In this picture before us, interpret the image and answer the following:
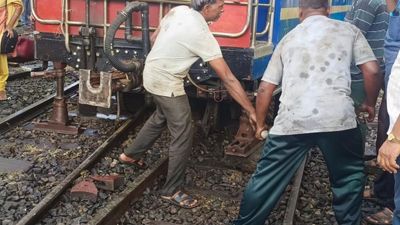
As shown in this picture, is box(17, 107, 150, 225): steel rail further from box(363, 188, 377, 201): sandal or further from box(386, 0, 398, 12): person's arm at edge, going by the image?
box(386, 0, 398, 12): person's arm at edge

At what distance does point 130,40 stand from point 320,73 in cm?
255

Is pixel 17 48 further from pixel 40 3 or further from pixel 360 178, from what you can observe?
pixel 360 178

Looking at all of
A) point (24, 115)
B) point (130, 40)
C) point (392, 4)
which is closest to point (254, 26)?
point (130, 40)

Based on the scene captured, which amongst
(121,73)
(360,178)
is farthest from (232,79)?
(121,73)

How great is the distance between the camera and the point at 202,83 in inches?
221

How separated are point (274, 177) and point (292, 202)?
96cm

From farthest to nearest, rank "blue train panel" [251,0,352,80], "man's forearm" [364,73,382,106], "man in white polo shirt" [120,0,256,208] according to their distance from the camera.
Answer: "blue train panel" [251,0,352,80], "man in white polo shirt" [120,0,256,208], "man's forearm" [364,73,382,106]

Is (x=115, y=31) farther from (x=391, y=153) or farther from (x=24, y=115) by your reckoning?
(x=391, y=153)

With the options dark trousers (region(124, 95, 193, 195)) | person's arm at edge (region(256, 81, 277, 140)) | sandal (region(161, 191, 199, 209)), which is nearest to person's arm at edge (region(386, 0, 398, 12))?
person's arm at edge (region(256, 81, 277, 140))

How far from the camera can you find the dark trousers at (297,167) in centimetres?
358

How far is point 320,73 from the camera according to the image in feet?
11.3

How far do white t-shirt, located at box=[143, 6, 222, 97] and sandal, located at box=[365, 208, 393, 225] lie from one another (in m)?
1.80

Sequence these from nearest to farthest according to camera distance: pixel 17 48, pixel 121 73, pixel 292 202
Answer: pixel 292 202, pixel 121 73, pixel 17 48

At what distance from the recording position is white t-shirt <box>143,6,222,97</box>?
4289 millimetres
